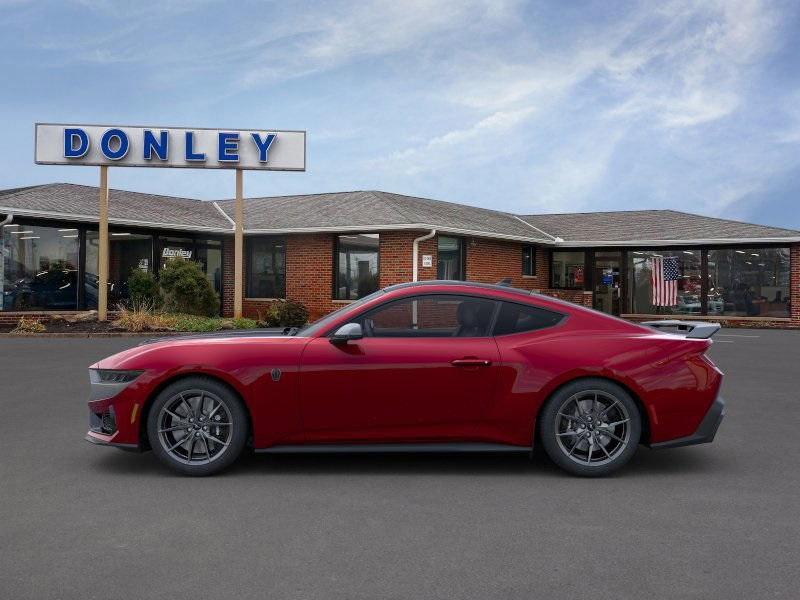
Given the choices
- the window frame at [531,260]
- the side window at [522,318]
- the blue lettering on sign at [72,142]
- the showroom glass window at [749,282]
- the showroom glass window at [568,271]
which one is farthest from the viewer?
the showroom glass window at [568,271]

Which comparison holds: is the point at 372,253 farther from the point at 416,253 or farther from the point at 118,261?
the point at 118,261

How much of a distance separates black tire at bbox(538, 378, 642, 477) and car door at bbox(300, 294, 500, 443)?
1.66 ft

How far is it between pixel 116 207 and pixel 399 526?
23741 mm

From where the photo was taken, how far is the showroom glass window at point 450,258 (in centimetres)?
2497

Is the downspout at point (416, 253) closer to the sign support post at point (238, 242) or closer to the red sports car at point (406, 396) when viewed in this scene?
the sign support post at point (238, 242)

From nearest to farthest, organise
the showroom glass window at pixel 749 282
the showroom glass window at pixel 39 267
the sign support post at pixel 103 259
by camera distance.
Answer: the sign support post at pixel 103 259 → the showroom glass window at pixel 39 267 → the showroom glass window at pixel 749 282

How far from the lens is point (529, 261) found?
29.3 meters

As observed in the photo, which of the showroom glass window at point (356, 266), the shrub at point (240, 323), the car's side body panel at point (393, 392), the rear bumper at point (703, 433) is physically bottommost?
the rear bumper at point (703, 433)

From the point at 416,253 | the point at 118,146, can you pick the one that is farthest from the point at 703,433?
the point at 118,146

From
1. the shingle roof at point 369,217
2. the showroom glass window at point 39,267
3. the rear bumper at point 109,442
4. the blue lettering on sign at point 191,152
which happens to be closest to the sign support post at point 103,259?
the shingle roof at point 369,217

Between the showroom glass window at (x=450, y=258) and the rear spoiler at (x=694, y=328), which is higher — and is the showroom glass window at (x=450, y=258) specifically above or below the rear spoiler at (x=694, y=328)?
above

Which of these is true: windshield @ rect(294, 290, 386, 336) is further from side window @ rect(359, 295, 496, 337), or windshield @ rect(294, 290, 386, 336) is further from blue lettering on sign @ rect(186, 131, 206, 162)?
blue lettering on sign @ rect(186, 131, 206, 162)

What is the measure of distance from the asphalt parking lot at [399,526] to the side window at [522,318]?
1.08 meters

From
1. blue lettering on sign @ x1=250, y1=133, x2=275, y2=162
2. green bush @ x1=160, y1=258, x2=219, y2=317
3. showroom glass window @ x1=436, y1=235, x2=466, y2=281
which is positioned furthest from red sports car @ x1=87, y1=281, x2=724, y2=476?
showroom glass window @ x1=436, y1=235, x2=466, y2=281
